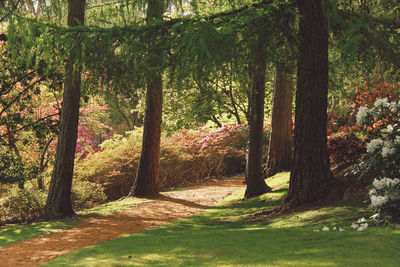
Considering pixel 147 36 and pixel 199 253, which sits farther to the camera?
pixel 147 36

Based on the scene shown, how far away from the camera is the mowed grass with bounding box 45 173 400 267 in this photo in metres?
4.02

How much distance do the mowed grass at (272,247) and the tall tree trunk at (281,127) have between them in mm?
6064

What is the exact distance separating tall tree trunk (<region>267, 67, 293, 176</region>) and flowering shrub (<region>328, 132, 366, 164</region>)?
417cm

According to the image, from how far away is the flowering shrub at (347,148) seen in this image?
9000 mm

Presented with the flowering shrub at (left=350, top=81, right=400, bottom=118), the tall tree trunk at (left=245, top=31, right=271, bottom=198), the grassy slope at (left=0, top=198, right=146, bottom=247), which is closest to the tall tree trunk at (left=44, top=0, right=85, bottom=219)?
the grassy slope at (left=0, top=198, right=146, bottom=247)

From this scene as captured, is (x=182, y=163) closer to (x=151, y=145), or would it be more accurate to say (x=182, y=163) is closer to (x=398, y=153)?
(x=151, y=145)

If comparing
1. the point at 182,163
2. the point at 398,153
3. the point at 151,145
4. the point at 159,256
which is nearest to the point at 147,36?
the point at 159,256

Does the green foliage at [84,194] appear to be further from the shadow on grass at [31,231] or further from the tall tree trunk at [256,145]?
the tall tree trunk at [256,145]

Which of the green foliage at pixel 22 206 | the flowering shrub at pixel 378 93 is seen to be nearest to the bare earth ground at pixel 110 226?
the green foliage at pixel 22 206

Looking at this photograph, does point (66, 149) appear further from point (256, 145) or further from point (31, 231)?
point (256, 145)

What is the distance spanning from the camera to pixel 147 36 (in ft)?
23.6

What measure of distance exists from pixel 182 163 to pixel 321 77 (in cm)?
1088

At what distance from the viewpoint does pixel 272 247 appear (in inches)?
187

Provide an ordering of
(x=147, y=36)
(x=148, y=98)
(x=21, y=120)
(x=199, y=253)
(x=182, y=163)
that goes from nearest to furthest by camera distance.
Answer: (x=199, y=253) → (x=147, y=36) → (x=21, y=120) → (x=148, y=98) → (x=182, y=163)
